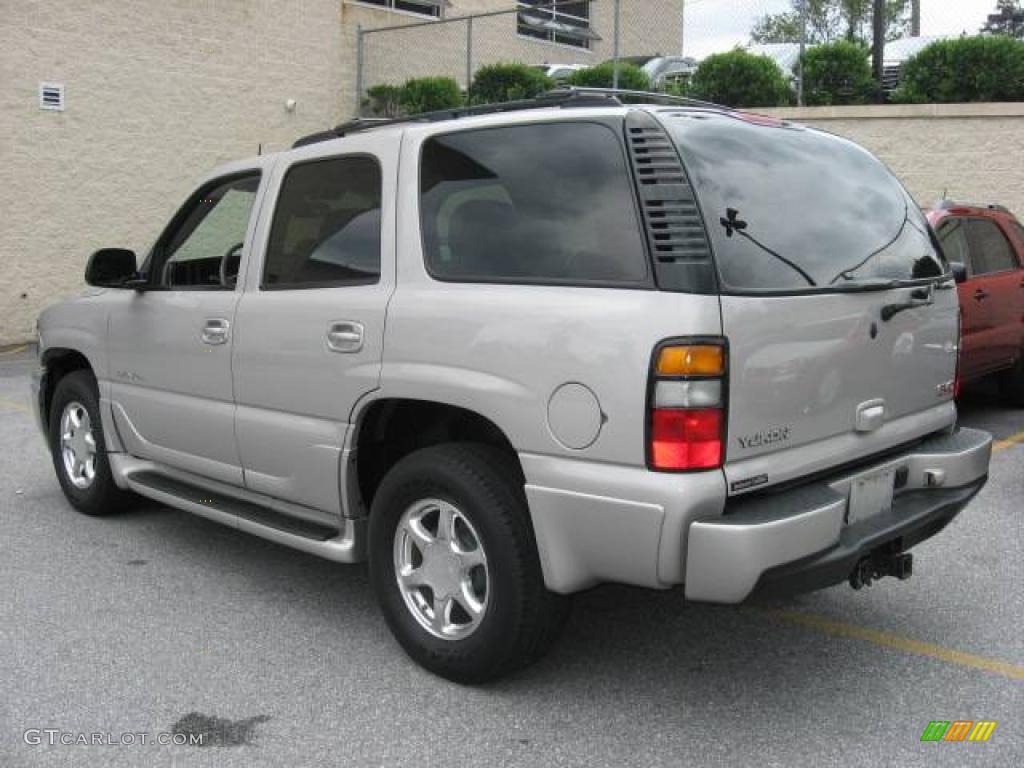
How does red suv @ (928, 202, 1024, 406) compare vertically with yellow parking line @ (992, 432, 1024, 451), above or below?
above

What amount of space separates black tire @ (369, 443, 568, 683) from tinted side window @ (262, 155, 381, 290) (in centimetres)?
78

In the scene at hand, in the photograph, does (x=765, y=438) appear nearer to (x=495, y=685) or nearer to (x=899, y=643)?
(x=495, y=685)

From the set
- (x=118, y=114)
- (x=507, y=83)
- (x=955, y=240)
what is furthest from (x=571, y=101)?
(x=507, y=83)

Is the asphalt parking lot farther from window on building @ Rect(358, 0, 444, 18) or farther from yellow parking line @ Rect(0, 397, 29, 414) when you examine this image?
window on building @ Rect(358, 0, 444, 18)

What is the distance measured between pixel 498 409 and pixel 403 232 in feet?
2.84

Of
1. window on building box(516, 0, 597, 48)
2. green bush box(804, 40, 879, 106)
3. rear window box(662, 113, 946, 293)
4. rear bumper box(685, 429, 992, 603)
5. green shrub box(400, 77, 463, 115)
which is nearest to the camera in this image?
rear bumper box(685, 429, 992, 603)

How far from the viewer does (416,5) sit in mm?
19031

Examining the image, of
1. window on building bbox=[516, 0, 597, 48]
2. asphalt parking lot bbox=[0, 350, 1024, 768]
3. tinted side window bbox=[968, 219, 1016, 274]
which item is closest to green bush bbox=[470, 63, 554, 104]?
window on building bbox=[516, 0, 597, 48]

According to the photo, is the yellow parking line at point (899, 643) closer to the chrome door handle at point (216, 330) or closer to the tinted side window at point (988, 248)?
the chrome door handle at point (216, 330)

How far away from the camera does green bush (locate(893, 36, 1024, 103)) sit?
1393 centimetres

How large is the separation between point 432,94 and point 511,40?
133 inches

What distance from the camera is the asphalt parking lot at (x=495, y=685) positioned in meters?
3.17

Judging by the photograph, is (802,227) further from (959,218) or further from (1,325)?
(1,325)

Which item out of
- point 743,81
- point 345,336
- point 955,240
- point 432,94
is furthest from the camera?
point 432,94
